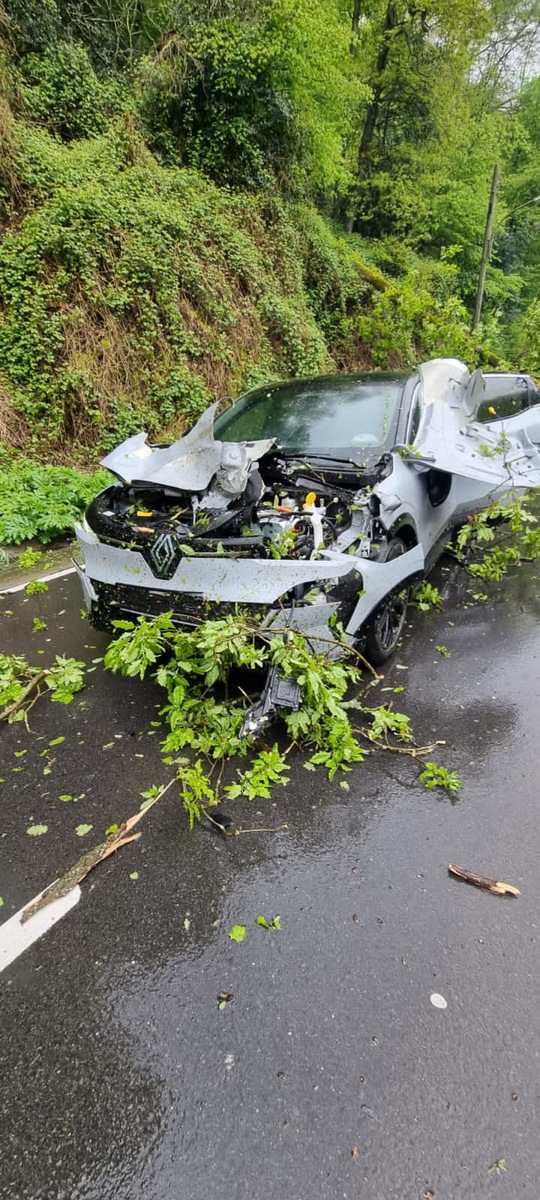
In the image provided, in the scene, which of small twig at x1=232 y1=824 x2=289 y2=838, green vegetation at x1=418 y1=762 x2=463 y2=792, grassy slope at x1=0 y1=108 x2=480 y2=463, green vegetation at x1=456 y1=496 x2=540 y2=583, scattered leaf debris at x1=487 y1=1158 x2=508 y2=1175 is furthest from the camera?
grassy slope at x1=0 y1=108 x2=480 y2=463

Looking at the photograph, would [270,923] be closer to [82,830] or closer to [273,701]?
[82,830]

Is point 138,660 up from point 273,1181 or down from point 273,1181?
up

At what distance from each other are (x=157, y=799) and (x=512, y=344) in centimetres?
1989

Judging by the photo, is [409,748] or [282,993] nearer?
[282,993]

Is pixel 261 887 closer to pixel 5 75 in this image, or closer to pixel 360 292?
pixel 5 75

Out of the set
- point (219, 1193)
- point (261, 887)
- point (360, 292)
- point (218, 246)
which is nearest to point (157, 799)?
point (261, 887)

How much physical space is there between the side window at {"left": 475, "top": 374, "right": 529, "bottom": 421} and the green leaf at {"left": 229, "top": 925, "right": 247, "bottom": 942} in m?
4.92

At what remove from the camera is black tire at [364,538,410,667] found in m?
3.19

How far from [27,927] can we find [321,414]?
3.67 meters

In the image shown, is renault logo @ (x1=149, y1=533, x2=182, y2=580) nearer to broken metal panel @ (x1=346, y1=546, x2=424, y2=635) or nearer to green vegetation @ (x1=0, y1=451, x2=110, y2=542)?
broken metal panel @ (x1=346, y1=546, x2=424, y2=635)

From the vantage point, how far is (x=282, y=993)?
1727 millimetres

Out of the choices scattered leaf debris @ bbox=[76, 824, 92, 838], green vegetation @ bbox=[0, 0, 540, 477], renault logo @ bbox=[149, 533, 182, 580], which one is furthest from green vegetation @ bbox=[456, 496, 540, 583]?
green vegetation @ bbox=[0, 0, 540, 477]

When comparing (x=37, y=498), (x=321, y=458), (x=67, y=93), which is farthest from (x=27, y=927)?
(x=67, y=93)

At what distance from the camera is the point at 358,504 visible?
314 cm
